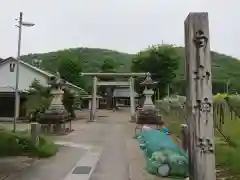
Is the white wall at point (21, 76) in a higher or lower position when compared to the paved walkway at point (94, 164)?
higher

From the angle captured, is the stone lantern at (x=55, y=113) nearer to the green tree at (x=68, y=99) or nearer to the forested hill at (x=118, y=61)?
the green tree at (x=68, y=99)

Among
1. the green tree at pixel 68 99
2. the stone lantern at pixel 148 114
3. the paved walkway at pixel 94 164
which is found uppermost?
the green tree at pixel 68 99

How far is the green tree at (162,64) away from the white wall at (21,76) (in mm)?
16377

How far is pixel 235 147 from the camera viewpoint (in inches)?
333

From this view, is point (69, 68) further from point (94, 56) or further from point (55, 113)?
point (94, 56)

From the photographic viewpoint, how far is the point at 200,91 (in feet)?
24.4

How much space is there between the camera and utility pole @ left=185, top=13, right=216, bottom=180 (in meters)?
7.36

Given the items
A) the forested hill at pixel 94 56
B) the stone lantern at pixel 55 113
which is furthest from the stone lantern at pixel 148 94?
the forested hill at pixel 94 56

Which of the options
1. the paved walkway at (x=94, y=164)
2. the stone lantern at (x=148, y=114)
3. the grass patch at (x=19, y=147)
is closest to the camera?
the paved walkway at (x=94, y=164)

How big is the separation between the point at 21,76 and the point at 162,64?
19045mm

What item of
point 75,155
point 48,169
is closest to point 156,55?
point 75,155

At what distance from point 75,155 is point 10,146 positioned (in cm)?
242

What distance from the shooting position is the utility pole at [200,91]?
7359 millimetres

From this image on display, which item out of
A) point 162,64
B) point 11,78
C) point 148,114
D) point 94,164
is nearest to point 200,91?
point 94,164
